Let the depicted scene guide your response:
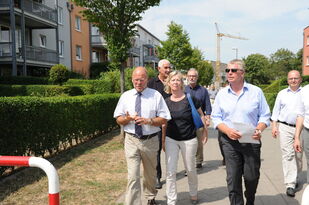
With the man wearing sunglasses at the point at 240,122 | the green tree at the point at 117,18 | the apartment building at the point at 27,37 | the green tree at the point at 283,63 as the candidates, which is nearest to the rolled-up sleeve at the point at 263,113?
the man wearing sunglasses at the point at 240,122

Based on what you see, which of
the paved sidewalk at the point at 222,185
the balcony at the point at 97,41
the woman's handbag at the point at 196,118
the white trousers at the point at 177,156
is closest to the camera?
the white trousers at the point at 177,156

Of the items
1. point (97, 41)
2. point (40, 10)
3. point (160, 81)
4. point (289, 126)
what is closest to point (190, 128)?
point (160, 81)

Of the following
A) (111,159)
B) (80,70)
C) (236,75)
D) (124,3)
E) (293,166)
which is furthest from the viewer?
(80,70)

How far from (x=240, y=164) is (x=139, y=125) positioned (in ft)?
4.41

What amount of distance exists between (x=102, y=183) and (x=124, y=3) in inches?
222

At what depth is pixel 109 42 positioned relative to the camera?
927 cm

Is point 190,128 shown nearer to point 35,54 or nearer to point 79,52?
point 35,54

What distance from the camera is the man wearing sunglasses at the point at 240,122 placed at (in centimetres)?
356

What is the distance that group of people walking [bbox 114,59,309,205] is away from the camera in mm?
3584

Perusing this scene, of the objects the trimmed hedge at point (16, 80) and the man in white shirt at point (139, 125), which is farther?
the trimmed hedge at point (16, 80)

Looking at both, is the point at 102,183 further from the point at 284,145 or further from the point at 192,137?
the point at 284,145

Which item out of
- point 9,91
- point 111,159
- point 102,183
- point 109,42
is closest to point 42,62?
point 9,91

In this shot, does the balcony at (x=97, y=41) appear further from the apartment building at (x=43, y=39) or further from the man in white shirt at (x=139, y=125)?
the man in white shirt at (x=139, y=125)

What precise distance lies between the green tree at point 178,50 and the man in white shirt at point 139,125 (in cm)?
3583
